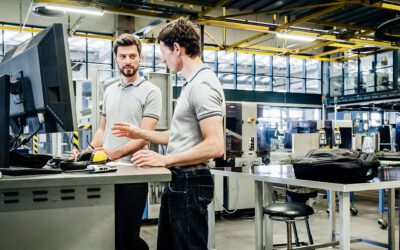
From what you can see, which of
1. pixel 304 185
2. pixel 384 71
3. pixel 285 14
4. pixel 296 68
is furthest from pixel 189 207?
pixel 296 68

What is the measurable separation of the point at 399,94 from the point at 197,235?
44.5ft

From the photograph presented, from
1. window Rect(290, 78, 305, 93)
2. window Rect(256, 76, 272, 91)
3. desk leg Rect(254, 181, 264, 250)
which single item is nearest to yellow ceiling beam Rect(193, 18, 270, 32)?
desk leg Rect(254, 181, 264, 250)

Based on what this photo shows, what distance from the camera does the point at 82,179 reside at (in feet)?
3.90

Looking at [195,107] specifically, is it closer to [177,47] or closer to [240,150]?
[177,47]

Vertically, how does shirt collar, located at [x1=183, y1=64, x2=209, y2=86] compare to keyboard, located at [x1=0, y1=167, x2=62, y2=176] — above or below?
above

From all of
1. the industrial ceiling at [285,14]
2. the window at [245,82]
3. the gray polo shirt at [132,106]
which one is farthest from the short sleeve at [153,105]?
the window at [245,82]

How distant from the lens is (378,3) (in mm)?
7293

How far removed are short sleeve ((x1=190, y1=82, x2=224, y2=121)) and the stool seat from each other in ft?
4.65

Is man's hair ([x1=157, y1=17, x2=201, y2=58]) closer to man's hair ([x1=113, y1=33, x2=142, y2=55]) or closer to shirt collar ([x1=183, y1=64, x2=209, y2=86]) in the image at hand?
shirt collar ([x1=183, y1=64, x2=209, y2=86])

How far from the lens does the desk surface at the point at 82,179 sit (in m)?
1.11

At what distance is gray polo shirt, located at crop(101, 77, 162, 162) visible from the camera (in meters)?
2.07

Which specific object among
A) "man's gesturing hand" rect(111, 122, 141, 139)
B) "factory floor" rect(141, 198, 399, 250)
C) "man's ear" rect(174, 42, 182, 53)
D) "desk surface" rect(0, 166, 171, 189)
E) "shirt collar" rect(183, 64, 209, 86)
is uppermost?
"man's ear" rect(174, 42, 182, 53)

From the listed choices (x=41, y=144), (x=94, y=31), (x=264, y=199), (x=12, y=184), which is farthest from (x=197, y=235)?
(x=94, y=31)

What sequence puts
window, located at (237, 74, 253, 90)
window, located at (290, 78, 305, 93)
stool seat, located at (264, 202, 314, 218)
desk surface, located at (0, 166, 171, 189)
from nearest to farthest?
desk surface, located at (0, 166, 171, 189) → stool seat, located at (264, 202, 314, 218) → window, located at (237, 74, 253, 90) → window, located at (290, 78, 305, 93)
